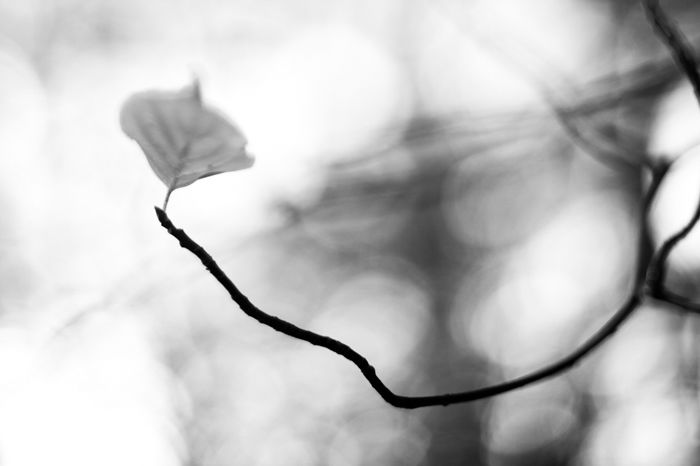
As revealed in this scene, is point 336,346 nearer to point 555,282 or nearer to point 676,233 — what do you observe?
point 676,233

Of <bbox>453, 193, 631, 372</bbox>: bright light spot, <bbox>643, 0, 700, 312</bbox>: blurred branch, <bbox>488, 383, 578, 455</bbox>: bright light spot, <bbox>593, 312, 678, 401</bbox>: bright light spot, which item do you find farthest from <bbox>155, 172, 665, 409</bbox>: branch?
<bbox>488, 383, 578, 455</bbox>: bright light spot

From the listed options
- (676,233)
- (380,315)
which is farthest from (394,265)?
(676,233)

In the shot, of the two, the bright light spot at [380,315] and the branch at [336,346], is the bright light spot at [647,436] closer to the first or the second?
the bright light spot at [380,315]

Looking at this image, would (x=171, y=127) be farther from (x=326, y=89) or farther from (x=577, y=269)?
(x=577, y=269)

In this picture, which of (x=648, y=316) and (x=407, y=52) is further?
(x=407, y=52)

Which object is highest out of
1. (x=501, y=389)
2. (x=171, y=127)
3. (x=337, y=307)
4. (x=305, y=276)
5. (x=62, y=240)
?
(x=171, y=127)

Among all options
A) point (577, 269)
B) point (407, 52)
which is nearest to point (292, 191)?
point (577, 269)
